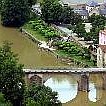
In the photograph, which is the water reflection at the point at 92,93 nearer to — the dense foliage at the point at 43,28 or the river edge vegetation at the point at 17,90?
the river edge vegetation at the point at 17,90

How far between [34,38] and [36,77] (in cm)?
1125

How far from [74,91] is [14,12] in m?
16.5

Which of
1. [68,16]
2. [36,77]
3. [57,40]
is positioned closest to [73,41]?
[57,40]

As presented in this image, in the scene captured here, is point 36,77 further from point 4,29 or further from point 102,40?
point 4,29

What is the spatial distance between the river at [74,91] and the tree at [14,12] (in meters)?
14.6

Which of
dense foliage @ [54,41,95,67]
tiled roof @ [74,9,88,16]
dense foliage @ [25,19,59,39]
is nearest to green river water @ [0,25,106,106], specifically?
dense foliage @ [54,41,95,67]

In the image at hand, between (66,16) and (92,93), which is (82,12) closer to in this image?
(66,16)

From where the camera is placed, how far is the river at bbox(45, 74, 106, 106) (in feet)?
117

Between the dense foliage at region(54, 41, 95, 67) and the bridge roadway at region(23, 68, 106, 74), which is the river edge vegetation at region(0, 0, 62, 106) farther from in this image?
the dense foliage at region(54, 41, 95, 67)

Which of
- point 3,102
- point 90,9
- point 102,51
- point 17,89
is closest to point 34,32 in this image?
point 90,9

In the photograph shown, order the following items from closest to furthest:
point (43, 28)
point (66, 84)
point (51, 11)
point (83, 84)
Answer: point (83, 84), point (66, 84), point (43, 28), point (51, 11)

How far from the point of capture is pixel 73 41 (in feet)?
152

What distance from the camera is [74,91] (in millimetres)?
36969

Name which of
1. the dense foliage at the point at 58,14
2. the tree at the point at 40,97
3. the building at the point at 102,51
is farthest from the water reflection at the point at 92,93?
the dense foliage at the point at 58,14
